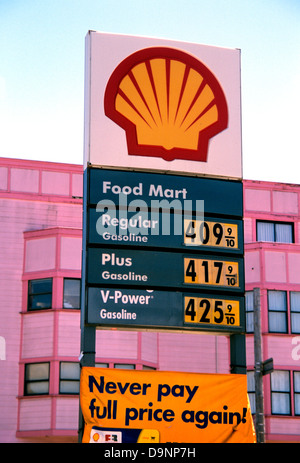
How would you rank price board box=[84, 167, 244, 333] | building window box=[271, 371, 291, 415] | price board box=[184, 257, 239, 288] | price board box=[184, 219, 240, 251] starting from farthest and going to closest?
building window box=[271, 371, 291, 415] → price board box=[184, 219, 240, 251] → price board box=[184, 257, 239, 288] → price board box=[84, 167, 244, 333]

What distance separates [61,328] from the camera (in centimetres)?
2961

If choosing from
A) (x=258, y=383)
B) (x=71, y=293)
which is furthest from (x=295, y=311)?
(x=258, y=383)

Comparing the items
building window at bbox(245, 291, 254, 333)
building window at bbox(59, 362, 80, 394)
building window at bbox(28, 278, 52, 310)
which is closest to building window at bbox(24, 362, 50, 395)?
building window at bbox(59, 362, 80, 394)

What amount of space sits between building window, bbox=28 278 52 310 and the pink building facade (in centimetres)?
4

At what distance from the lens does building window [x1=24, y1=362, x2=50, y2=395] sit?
29.6 m

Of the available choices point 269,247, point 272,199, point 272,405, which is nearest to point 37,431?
point 272,405

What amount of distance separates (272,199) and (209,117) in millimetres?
18205

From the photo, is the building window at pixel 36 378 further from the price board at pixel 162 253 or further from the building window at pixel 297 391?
the price board at pixel 162 253

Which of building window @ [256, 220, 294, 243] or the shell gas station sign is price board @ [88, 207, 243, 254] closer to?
the shell gas station sign

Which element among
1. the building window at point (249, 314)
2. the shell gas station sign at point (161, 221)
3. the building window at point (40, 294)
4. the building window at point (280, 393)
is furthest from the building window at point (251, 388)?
the shell gas station sign at point (161, 221)

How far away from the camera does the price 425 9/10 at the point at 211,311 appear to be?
16.1 meters

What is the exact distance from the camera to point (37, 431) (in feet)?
95.1

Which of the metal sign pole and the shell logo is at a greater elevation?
the shell logo
